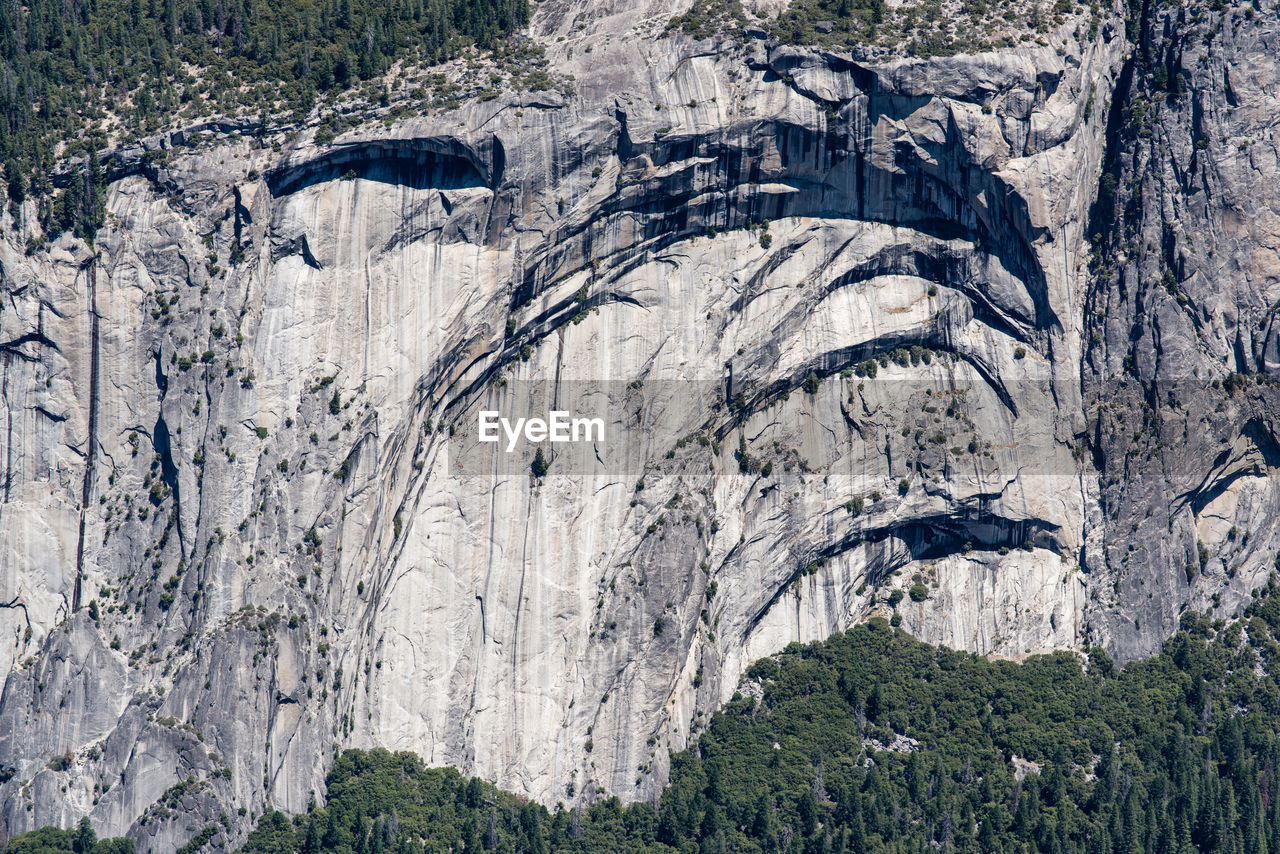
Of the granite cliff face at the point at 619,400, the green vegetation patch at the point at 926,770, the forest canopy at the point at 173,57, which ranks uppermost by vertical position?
the forest canopy at the point at 173,57

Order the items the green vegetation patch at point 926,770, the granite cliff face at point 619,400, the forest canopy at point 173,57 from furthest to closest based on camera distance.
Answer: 1. the forest canopy at point 173,57
2. the granite cliff face at point 619,400
3. the green vegetation patch at point 926,770

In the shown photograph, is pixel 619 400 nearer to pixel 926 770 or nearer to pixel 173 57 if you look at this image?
pixel 926 770

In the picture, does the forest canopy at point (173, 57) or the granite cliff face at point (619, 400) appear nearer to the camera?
the granite cliff face at point (619, 400)

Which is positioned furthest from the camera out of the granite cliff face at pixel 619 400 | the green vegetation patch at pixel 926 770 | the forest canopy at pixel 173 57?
the forest canopy at pixel 173 57

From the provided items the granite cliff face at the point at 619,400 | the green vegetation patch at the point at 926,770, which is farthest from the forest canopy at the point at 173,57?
the green vegetation patch at the point at 926,770

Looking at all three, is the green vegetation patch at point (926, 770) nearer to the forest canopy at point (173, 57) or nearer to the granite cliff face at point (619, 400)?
the granite cliff face at point (619, 400)

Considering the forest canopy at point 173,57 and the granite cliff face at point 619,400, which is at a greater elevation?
the forest canopy at point 173,57

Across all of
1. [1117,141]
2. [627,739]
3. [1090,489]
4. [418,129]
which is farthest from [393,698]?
[1117,141]

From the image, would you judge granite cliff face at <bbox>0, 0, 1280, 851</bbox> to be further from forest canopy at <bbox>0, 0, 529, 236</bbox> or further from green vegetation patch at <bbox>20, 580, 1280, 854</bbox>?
forest canopy at <bbox>0, 0, 529, 236</bbox>

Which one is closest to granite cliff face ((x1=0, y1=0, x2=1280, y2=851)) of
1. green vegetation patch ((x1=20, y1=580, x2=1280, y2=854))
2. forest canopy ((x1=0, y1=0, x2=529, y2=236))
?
green vegetation patch ((x1=20, y1=580, x2=1280, y2=854))
